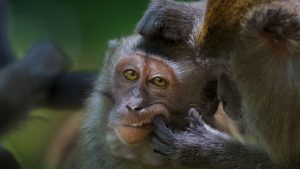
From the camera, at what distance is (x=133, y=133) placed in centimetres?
295

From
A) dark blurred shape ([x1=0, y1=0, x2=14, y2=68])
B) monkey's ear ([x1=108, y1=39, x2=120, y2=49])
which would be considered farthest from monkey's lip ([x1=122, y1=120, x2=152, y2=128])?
dark blurred shape ([x1=0, y1=0, x2=14, y2=68])

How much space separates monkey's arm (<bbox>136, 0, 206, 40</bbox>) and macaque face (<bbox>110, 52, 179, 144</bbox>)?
10 cm

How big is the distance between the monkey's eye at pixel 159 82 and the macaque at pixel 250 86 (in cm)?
15

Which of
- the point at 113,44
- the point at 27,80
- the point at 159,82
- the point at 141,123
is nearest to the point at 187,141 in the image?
the point at 141,123

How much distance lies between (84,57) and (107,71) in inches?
155

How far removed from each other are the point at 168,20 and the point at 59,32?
385cm

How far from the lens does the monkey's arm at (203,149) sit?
9.48ft

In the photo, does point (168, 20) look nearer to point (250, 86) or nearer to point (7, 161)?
point (250, 86)

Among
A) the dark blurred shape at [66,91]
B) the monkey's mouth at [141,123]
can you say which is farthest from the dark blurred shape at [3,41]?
the monkey's mouth at [141,123]

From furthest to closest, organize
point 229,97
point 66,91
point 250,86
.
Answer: point 66,91 → point 229,97 → point 250,86

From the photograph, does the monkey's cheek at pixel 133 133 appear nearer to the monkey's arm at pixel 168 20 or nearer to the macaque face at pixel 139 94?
the macaque face at pixel 139 94

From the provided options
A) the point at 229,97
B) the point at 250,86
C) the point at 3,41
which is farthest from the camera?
the point at 3,41

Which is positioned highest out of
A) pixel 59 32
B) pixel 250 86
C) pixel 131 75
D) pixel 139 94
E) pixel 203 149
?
pixel 59 32

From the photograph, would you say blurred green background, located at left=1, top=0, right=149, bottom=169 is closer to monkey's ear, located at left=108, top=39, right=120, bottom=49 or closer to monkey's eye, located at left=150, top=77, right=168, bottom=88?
monkey's ear, located at left=108, top=39, right=120, bottom=49
